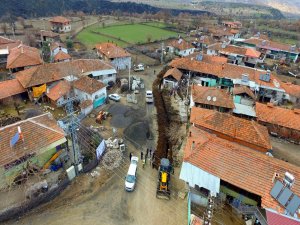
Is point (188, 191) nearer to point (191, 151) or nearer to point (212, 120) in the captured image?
point (191, 151)

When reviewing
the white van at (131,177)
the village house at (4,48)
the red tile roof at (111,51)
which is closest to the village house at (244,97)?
the white van at (131,177)

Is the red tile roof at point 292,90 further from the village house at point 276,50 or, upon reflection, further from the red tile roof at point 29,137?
the red tile roof at point 29,137

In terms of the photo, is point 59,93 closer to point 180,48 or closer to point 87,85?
point 87,85

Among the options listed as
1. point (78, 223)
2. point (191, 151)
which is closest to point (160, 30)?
point (191, 151)

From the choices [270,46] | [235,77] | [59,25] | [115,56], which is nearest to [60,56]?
[115,56]

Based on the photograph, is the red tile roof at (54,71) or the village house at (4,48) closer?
Result: the red tile roof at (54,71)

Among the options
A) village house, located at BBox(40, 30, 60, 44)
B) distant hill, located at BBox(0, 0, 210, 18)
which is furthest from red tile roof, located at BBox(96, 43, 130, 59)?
distant hill, located at BBox(0, 0, 210, 18)
